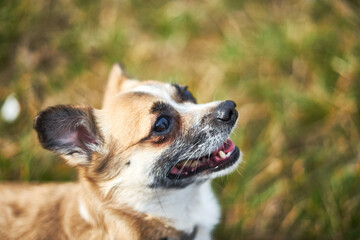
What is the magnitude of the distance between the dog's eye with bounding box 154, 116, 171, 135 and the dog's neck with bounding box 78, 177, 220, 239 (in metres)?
0.44

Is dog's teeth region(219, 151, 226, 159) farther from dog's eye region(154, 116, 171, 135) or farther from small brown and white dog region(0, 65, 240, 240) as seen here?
dog's eye region(154, 116, 171, 135)

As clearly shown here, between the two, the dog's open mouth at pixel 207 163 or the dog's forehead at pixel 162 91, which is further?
the dog's forehead at pixel 162 91

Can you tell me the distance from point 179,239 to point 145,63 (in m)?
2.93

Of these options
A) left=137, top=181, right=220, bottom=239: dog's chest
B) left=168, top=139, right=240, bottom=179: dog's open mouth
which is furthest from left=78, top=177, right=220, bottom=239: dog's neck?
left=168, top=139, right=240, bottom=179: dog's open mouth

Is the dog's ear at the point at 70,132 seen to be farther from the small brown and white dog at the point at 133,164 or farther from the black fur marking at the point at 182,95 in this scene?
the black fur marking at the point at 182,95

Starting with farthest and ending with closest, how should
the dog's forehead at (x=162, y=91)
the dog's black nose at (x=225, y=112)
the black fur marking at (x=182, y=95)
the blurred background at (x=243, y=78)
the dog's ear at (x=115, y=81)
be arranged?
the blurred background at (x=243, y=78)
the dog's ear at (x=115, y=81)
the black fur marking at (x=182, y=95)
the dog's forehead at (x=162, y=91)
the dog's black nose at (x=225, y=112)

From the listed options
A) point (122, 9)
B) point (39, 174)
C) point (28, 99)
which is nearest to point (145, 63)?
point (122, 9)

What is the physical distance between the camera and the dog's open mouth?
2.53 m

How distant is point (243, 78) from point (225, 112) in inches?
80.6

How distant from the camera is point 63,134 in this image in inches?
94.9

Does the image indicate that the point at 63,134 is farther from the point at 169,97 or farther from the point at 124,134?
the point at 169,97

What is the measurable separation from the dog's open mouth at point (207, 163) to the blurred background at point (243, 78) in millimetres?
773

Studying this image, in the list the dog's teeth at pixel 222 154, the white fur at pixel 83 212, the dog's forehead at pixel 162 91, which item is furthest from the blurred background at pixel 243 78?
the white fur at pixel 83 212

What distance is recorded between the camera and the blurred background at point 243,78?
349 centimetres
